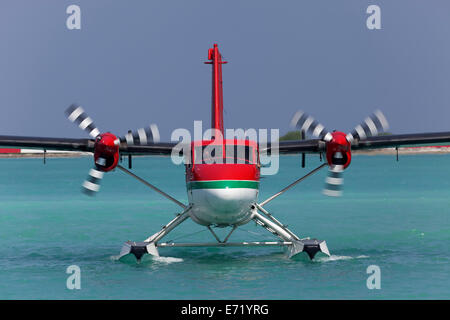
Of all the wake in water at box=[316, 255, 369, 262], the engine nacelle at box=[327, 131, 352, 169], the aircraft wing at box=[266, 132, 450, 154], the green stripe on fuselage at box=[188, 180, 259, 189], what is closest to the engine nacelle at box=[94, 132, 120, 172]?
the green stripe on fuselage at box=[188, 180, 259, 189]

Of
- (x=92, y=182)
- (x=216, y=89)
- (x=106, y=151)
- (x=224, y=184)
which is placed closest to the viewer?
(x=224, y=184)

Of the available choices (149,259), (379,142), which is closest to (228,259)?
(149,259)

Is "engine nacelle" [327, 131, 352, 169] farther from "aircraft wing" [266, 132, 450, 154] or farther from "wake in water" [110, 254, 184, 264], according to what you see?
"wake in water" [110, 254, 184, 264]

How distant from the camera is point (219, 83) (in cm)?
2402

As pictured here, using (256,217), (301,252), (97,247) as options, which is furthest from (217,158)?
(97,247)

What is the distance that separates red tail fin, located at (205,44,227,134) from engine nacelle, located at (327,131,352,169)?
4.71 m

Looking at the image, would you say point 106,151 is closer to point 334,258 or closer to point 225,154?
point 225,154

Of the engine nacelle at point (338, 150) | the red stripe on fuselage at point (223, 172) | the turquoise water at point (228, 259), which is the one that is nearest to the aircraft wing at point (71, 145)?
the red stripe on fuselage at point (223, 172)

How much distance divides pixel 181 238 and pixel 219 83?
6.90 m

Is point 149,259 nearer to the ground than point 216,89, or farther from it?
nearer to the ground

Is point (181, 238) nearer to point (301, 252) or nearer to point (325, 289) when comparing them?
point (301, 252)

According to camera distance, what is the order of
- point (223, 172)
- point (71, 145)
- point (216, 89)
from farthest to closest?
point (216, 89), point (71, 145), point (223, 172)

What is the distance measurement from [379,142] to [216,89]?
5.84 m

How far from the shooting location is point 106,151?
1897 centimetres
